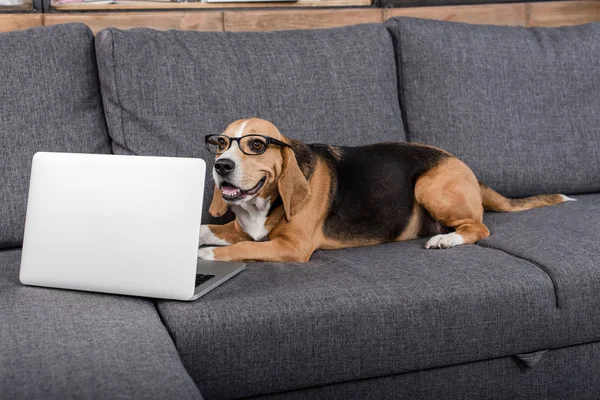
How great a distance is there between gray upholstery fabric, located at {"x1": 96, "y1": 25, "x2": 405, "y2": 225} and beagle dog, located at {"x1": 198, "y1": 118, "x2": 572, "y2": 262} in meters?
0.16

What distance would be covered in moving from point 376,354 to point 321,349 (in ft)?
0.52

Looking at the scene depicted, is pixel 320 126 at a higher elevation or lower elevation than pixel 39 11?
lower

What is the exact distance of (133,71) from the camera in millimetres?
2621

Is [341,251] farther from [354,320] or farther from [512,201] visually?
[512,201]

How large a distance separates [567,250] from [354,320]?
0.78 metres

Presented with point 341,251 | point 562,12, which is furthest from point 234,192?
point 562,12

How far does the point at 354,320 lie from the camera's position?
1914 mm

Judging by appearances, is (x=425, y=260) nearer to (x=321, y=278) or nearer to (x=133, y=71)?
(x=321, y=278)

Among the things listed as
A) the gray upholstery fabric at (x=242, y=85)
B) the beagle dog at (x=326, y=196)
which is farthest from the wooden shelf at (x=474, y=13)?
the beagle dog at (x=326, y=196)

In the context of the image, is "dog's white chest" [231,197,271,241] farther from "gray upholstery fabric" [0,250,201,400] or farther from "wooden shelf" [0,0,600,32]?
"wooden shelf" [0,0,600,32]

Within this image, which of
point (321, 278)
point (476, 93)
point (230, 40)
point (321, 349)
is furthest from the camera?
point (476, 93)

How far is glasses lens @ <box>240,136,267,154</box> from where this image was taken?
2.28 meters

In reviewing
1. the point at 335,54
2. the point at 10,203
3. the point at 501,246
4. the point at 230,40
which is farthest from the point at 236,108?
the point at 501,246

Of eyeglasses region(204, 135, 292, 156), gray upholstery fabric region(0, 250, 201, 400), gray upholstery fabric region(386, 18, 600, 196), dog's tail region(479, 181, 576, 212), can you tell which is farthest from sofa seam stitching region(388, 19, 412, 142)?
gray upholstery fabric region(0, 250, 201, 400)
